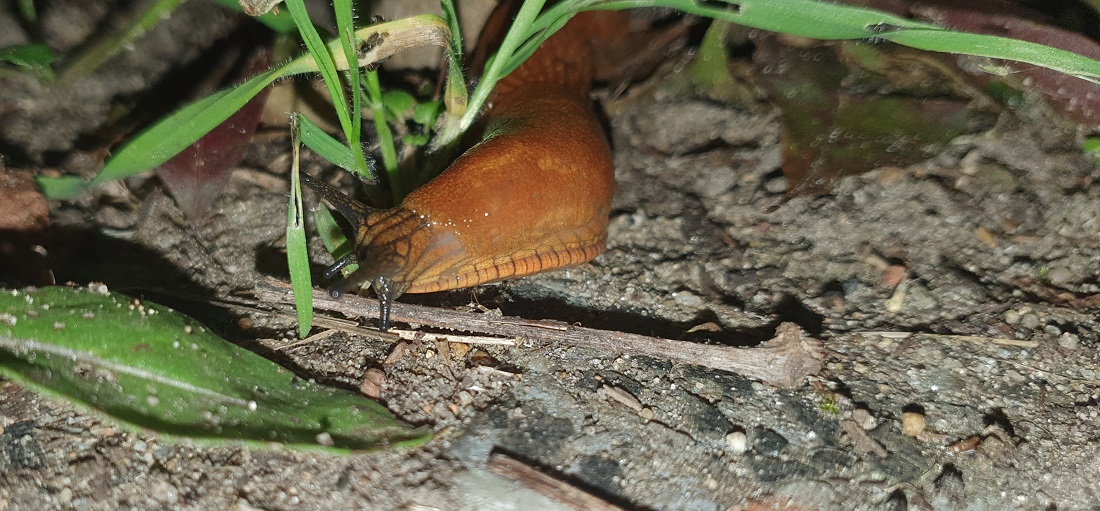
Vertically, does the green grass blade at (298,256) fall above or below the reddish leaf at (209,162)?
below

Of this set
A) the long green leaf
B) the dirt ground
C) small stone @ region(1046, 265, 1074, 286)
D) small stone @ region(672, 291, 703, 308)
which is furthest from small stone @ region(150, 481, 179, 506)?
small stone @ region(1046, 265, 1074, 286)

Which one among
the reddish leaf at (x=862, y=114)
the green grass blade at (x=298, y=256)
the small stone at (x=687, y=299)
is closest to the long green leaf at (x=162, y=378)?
the green grass blade at (x=298, y=256)

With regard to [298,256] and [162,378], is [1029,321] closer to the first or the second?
[298,256]

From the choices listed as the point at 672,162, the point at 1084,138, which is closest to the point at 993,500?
the point at 1084,138

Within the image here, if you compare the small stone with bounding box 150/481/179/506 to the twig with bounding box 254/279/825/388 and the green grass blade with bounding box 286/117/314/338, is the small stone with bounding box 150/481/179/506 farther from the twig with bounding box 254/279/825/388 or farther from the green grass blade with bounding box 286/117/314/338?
the twig with bounding box 254/279/825/388

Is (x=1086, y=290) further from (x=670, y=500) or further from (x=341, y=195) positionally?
(x=341, y=195)

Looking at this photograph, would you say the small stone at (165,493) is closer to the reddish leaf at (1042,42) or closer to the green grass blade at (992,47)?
the green grass blade at (992,47)

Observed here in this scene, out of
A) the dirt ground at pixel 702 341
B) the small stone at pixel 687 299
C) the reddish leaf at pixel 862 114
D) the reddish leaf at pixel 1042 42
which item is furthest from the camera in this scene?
the reddish leaf at pixel 862 114
